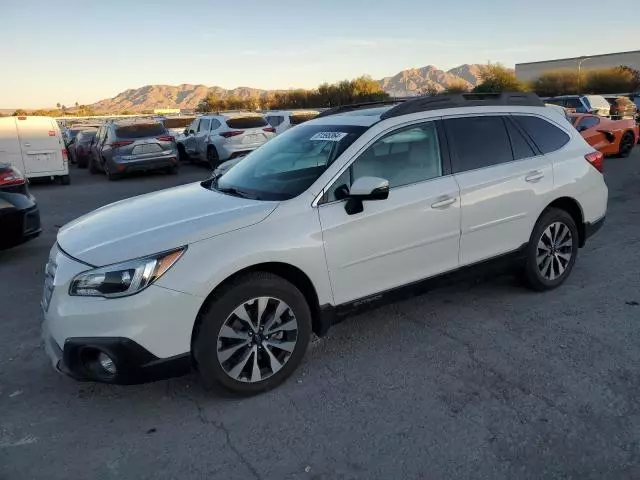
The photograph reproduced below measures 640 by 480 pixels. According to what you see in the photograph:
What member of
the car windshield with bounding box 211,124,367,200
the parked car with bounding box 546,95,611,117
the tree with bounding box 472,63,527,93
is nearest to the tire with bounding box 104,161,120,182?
the car windshield with bounding box 211,124,367,200

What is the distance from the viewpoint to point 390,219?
3.83 meters

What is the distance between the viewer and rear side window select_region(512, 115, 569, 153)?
15.9 feet

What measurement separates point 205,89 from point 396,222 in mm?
167110

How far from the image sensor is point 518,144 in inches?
186

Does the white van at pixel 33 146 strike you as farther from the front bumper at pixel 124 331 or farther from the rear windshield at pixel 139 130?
the front bumper at pixel 124 331

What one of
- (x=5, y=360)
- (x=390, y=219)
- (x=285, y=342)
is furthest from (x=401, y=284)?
(x=5, y=360)

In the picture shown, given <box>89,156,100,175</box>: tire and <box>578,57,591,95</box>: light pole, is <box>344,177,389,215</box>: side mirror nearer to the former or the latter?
<box>89,156,100,175</box>: tire

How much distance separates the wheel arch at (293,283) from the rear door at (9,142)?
41.8 ft

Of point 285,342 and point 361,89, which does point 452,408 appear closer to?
point 285,342

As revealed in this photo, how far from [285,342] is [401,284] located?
3.24ft

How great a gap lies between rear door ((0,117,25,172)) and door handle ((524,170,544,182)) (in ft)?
43.0

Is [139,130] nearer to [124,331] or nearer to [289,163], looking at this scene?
[289,163]

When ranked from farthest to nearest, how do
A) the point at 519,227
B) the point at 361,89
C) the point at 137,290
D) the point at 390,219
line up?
the point at 361,89 → the point at 519,227 → the point at 390,219 → the point at 137,290

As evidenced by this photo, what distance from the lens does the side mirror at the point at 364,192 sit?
139 inches
